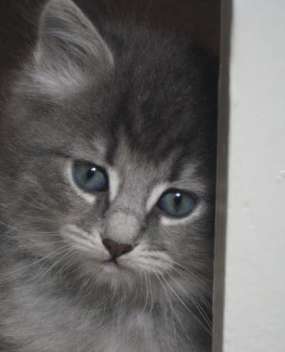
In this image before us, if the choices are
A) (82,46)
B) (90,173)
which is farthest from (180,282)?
(82,46)

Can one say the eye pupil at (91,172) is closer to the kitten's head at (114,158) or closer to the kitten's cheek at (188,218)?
the kitten's head at (114,158)

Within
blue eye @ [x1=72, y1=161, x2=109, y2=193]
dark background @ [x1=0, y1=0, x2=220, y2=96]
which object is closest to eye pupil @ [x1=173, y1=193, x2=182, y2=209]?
blue eye @ [x1=72, y1=161, x2=109, y2=193]

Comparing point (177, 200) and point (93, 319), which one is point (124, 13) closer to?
point (177, 200)

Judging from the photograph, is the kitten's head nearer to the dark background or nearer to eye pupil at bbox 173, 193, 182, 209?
eye pupil at bbox 173, 193, 182, 209

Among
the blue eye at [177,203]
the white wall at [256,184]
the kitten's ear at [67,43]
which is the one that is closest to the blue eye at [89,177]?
the blue eye at [177,203]

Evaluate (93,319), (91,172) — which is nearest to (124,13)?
(91,172)

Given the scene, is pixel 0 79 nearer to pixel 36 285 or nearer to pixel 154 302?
pixel 36 285

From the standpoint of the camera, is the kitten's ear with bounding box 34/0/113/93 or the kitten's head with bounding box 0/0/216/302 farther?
the kitten's ear with bounding box 34/0/113/93
